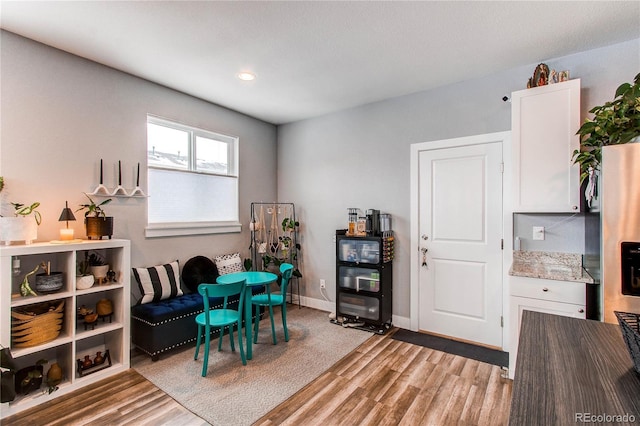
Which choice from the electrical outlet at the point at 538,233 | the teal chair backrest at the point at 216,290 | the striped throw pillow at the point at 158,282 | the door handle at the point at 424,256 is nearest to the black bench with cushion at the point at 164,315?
the striped throw pillow at the point at 158,282

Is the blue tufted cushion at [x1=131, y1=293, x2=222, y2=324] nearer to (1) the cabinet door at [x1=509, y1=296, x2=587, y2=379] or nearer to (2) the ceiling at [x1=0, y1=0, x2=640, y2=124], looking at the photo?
(2) the ceiling at [x1=0, y1=0, x2=640, y2=124]

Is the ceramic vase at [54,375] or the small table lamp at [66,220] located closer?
the ceramic vase at [54,375]

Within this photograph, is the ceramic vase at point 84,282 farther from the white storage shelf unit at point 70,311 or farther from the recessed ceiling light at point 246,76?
the recessed ceiling light at point 246,76

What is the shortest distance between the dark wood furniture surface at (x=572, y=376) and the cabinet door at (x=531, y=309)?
1.20 m

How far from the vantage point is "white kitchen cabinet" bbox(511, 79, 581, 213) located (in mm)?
2422

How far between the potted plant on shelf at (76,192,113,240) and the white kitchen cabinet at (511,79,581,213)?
356 centimetres

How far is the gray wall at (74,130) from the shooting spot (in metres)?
2.36

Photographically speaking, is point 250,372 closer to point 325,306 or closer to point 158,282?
point 158,282

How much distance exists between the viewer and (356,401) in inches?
86.5

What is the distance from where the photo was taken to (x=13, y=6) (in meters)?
2.03

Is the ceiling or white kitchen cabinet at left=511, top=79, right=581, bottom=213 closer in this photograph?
the ceiling

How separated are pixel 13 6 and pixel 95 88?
79 cm

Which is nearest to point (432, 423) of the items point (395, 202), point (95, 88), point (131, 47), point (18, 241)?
point (395, 202)

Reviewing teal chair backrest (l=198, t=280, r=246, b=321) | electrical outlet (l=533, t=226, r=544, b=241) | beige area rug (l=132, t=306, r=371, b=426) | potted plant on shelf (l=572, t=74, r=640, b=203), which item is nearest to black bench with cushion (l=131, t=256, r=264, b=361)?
beige area rug (l=132, t=306, r=371, b=426)
